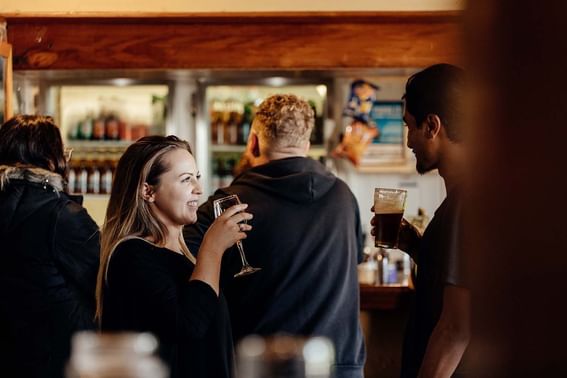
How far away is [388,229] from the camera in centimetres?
251

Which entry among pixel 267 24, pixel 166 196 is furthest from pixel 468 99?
pixel 267 24

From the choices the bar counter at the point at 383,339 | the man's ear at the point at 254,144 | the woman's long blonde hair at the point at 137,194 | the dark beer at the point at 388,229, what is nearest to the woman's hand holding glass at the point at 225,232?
the woman's long blonde hair at the point at 137,194

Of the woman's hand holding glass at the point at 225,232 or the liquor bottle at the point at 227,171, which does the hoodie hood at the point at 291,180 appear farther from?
the liquor bottle at the point at 227,171

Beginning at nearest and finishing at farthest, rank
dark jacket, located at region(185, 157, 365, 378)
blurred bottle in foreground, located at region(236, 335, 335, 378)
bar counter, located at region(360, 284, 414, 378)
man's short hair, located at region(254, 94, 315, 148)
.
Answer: blurred bottle in foreground, located at region(236, 335, 335, 378)
dark jacket, located at region(185, 157, 365, 378)
man's short hair, located at region(254, 94, 315, 148)
bar counter, located at region(360, 284, 414, 378)

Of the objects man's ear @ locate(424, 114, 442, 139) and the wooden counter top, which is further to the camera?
the wooden counter top

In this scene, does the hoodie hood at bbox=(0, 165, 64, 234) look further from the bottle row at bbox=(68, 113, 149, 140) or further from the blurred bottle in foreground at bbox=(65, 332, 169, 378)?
the bottle row at bbox=(68, 113, 149, 140)

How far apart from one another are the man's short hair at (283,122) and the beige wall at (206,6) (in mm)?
1945

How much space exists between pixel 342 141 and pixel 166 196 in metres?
3.38

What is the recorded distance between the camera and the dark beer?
2.49 m

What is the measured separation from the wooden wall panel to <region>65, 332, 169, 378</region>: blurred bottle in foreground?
417 cm

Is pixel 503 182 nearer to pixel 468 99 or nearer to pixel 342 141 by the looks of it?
pixel 468 99

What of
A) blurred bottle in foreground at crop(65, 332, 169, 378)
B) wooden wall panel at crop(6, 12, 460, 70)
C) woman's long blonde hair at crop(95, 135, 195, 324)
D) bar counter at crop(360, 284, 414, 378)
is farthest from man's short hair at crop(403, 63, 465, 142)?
wooden wall panel at crop(6, 12, 460, 70)

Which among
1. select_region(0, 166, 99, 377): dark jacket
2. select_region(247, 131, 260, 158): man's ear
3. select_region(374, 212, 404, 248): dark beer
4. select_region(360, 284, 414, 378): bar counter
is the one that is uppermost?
select_region(247, 131, 260, 158): man's ear

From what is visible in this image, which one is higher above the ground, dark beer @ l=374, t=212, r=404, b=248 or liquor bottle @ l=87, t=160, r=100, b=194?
dark beer @ l=374, t=212, r=404, b=248
